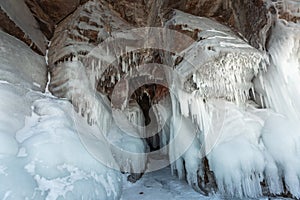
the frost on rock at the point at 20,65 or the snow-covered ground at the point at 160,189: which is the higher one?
the frost on rock at the point at 20,65

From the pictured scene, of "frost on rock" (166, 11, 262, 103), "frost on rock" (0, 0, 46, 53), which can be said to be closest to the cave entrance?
"frost on rock" (166, 11, 262, 103)

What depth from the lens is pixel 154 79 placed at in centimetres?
568

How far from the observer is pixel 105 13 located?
5020 millimetres

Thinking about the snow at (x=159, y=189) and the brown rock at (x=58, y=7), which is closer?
the snow at (x=159, y=189)

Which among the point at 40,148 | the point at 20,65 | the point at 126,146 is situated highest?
the point at 20,65

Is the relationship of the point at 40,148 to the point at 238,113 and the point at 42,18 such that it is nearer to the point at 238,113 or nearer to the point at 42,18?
the point at 238,113

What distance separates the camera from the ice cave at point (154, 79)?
9.62 ft

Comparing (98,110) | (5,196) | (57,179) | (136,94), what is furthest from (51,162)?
(136,94)

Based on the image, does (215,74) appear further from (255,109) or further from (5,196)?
(5,196)

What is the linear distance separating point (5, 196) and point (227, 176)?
2738mm

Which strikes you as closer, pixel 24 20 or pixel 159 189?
pixel 159 189

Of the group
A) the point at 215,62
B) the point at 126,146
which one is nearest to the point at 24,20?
the point at 126,146

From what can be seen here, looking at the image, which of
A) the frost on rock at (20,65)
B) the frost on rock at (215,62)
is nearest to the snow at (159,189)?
the frost on rock at (215,62)

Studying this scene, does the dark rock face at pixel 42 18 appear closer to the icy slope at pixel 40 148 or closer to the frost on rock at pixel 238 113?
the icy slope at pixel 40 148
